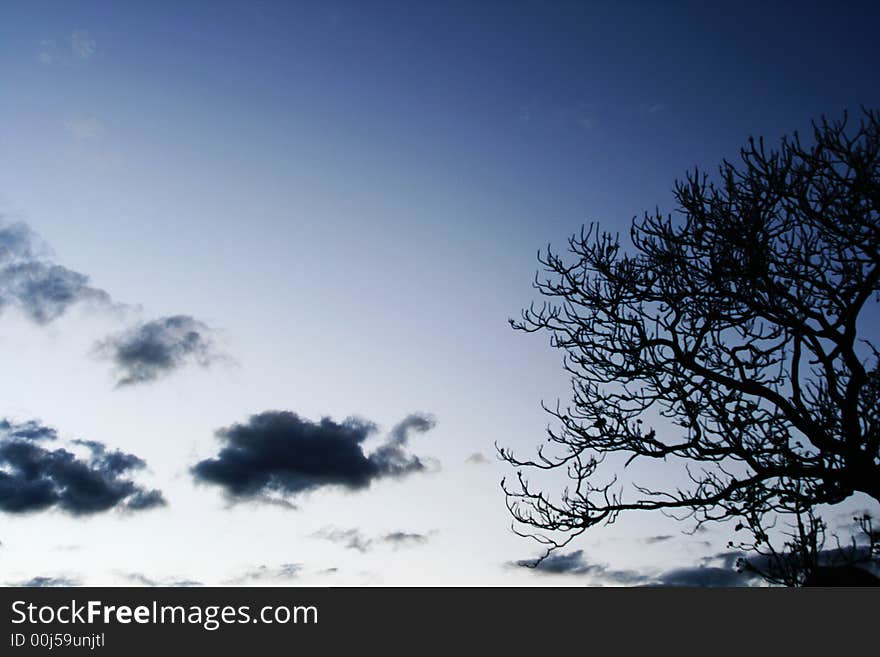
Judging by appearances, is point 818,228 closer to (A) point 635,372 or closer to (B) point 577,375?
(A) point 635,372

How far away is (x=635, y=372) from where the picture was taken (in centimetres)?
886
